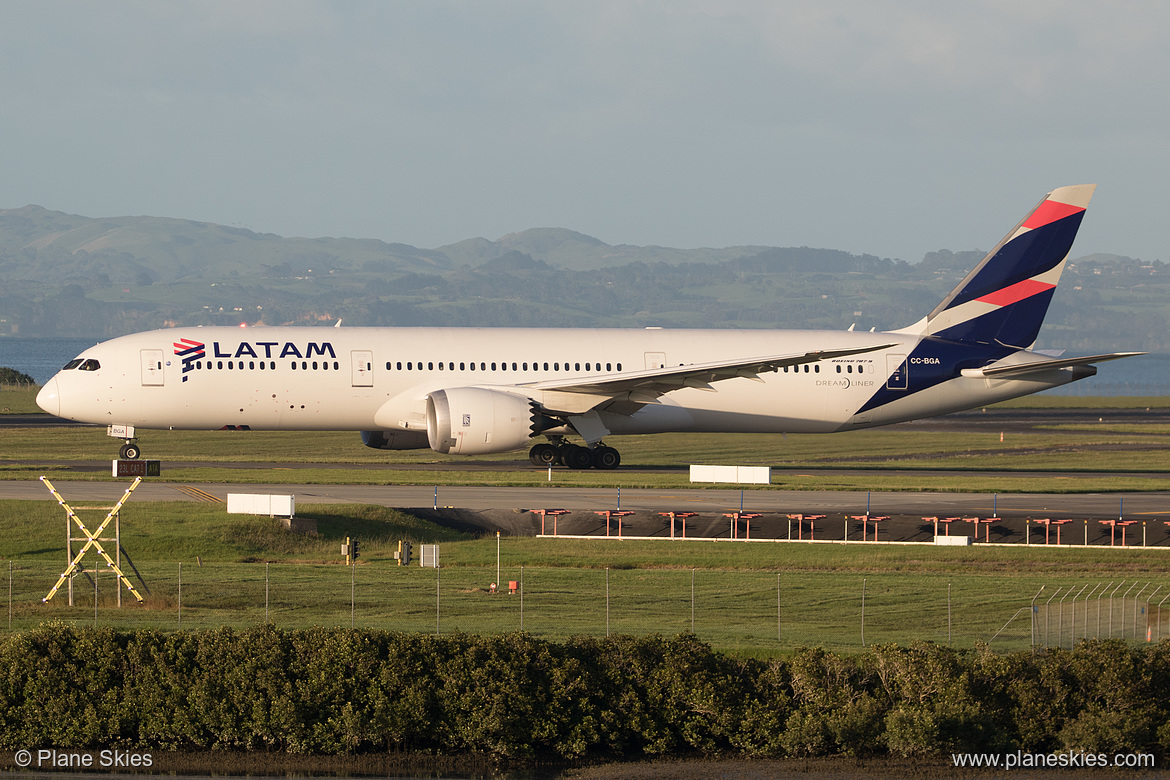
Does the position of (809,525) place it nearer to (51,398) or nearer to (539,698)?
(539,698)

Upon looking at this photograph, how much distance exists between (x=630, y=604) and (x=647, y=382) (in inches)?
811

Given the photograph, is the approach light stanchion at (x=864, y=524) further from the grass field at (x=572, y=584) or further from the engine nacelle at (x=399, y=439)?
the engine nacelle at (x=399, y=439)

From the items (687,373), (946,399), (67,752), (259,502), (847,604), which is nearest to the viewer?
(67,752)

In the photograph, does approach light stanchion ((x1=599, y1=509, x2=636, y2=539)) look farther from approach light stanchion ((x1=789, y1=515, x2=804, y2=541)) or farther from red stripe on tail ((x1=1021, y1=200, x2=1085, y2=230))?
red stripe on tail ((x1=1021, y1=200, x2=1085, y2=230))

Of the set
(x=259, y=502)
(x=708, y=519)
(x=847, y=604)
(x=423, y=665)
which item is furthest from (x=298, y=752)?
(x=708, y=519)

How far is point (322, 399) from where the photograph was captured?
152ft

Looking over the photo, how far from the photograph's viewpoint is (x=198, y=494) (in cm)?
4003

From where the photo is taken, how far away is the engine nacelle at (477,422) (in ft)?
146

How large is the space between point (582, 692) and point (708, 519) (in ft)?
61.9

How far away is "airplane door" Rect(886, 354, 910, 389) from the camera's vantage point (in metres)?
50.5

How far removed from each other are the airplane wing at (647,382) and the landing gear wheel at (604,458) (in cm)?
190

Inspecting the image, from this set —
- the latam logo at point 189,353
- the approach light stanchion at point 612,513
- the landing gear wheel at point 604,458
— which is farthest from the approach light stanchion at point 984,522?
the latam logo at point 189,353

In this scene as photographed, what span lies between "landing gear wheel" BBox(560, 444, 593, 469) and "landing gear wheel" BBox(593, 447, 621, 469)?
192mm

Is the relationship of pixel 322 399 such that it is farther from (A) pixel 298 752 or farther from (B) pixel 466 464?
(A) pixel 298 752
